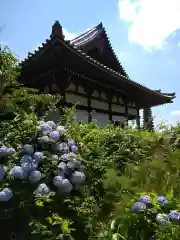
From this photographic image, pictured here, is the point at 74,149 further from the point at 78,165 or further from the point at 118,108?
the point at 118,108

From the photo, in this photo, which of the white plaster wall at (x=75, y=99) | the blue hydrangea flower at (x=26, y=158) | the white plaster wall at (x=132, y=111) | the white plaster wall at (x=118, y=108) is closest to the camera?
the blue hydrangea flower at (x=26, y=158)

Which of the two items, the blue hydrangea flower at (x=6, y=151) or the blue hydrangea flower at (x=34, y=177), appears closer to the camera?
the blue hydrangea flower at (x=34, y=177)

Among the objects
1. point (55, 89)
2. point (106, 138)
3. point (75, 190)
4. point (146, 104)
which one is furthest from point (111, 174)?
point (146, 104)

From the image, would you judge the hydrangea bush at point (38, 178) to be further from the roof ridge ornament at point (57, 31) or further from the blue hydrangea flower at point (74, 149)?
the roof ridge ornament at point (57, 31)

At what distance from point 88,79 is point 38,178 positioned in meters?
8.75

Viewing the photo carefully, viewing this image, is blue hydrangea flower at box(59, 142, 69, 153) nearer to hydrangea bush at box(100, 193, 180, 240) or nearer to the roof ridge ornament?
hydrangea bush at box(100, 193, 180, 240)

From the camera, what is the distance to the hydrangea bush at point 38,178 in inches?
92.3

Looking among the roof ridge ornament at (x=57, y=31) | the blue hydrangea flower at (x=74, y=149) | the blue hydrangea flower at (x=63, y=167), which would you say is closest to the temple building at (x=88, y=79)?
the roof ridge ornament at (x=57, y=31)

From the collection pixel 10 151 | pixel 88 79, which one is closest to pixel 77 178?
pixel 10 151

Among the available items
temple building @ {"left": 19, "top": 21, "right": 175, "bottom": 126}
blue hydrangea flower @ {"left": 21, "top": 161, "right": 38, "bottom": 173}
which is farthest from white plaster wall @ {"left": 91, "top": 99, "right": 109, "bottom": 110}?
blue hydrangea flower @ {"left": 21, "top": 161, "right": 38, "bottom": 173}

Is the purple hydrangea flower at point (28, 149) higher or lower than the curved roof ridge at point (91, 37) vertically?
lower

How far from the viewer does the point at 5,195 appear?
2.34m

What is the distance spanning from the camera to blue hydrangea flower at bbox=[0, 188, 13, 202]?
233 centimetres

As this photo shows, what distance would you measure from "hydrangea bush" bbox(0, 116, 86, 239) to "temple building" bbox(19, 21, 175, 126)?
4.80m
